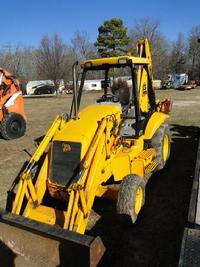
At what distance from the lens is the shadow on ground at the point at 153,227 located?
13.1ft

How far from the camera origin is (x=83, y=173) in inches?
166

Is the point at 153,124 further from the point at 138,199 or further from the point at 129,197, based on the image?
the point at 129,197

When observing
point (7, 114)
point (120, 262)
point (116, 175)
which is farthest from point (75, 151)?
point (7, 114)

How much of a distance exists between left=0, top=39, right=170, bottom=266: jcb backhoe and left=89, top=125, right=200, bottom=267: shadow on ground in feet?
0.84

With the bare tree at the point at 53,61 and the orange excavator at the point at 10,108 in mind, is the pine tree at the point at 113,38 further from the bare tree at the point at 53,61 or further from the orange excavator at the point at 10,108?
the orange excavator at the point at 10,108

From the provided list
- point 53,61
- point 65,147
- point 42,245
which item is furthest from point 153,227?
point 53,61

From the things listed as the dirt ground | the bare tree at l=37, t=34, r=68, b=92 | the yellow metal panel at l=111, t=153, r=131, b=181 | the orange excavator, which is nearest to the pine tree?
the bare tree at l=37, t=34, r=68, b=92

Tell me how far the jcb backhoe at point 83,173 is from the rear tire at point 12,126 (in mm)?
4764

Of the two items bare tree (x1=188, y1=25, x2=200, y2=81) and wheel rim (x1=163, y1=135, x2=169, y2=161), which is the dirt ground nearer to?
wheel rim (x1=163, y1=135, x2=169, y2=161)

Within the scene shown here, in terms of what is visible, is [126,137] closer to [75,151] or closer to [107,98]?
[107,98]

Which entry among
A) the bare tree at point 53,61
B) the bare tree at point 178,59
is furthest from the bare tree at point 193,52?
the bare tree at point 53,61

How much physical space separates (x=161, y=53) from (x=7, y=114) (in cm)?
4793

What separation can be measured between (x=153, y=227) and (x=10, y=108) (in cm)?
718

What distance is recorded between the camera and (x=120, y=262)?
3947mm
